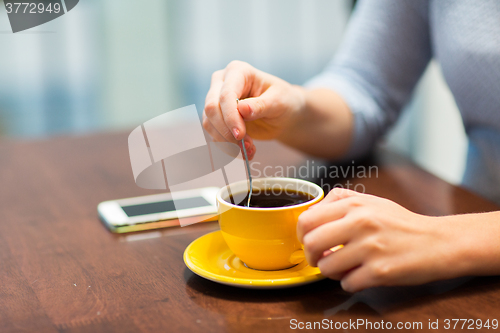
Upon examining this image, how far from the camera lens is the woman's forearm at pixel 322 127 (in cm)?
78

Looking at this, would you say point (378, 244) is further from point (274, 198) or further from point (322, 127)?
point (322, 127)

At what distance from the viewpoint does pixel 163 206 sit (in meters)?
0.69

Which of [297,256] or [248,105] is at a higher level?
[248,105]

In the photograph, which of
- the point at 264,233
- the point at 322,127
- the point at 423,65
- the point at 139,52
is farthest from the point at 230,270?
the point at 139,52

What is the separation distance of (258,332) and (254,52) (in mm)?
3429

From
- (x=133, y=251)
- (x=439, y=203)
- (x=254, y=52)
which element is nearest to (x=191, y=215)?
(x=133, y=251)

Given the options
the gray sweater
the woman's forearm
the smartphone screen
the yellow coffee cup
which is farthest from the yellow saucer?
the gray sweater

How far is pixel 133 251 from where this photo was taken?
1.85 feet

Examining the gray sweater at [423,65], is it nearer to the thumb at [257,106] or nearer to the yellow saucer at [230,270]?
the thumb at [257,106]

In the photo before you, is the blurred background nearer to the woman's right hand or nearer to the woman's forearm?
the woman's forearm

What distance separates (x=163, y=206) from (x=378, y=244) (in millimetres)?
380

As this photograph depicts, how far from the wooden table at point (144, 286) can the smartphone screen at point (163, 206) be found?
5 centimetres

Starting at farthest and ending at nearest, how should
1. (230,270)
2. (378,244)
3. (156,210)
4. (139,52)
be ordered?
1. (139,52)
2. (156,210)
3. (230,270)
4. (378,244)

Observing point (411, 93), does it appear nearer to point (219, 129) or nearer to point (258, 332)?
point (219, 129)
